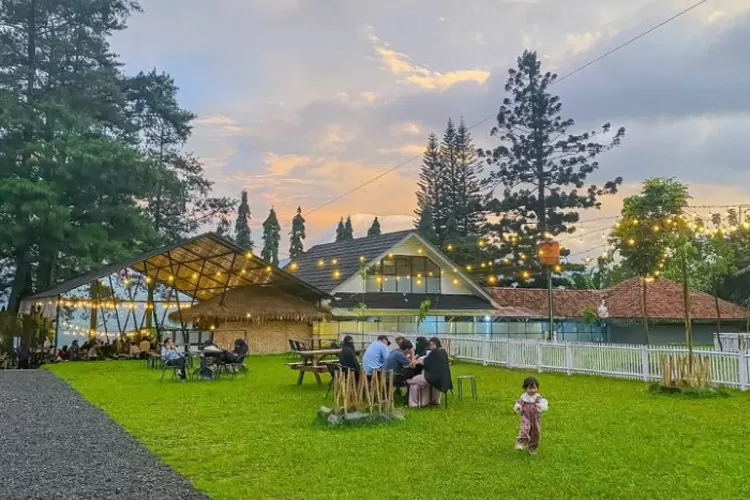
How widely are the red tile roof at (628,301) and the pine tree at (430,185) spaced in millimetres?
20333

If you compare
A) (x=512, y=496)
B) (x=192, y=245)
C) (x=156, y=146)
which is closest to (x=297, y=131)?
(x=192, y=245)

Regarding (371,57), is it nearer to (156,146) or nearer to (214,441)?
(214,441)

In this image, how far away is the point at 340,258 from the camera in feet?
108

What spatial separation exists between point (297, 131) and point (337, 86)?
4.98m

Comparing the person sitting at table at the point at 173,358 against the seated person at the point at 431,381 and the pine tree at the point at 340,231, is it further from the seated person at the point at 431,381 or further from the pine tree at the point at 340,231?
the pine tree at the point at 340,231

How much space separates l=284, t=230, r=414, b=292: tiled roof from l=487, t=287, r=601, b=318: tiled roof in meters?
7.10

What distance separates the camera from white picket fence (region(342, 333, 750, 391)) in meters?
13.0

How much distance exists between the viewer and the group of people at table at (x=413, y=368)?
10695mm

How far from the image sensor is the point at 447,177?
186ft

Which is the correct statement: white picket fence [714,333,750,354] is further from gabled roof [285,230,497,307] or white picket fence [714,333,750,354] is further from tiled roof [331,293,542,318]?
gabled roof [285,230,497,307]

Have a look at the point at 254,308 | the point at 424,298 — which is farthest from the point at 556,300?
the point at 254,308

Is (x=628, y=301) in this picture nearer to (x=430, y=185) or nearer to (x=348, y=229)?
(x=430, y=185)

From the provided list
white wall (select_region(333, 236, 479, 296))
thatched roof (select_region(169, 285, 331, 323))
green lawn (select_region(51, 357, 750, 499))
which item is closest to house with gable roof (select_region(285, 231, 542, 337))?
white wall (select_region(333, 236, 479, 296))

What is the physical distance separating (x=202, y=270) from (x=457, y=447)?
21741 millimetres
